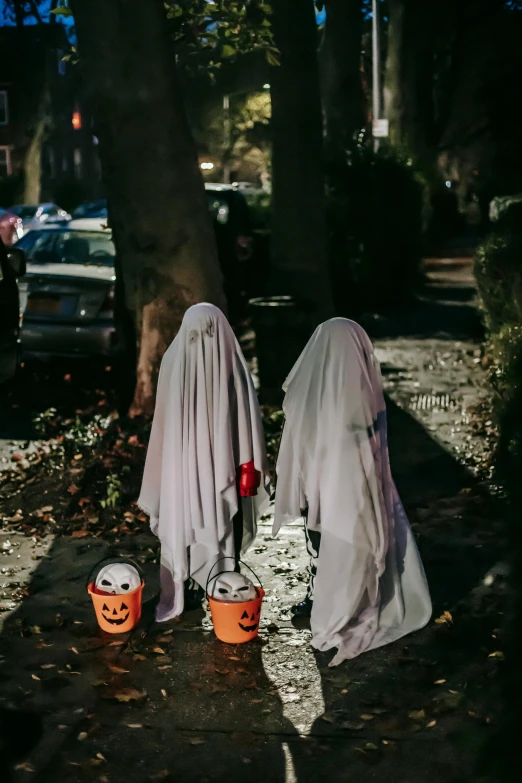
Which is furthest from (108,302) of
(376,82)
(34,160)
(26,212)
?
(34,160)

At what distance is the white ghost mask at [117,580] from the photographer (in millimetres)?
6180

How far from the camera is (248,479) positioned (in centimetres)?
650

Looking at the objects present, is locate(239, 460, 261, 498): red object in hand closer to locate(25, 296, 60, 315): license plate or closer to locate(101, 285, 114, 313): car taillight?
locate(101, 285, 114, 313): car taillight

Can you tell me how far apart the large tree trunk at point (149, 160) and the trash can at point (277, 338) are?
2.46m

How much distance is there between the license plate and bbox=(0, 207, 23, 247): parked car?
20559 mm

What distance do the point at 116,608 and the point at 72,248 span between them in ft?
29.9

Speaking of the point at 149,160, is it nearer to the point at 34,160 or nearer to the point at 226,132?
the point at 34,160

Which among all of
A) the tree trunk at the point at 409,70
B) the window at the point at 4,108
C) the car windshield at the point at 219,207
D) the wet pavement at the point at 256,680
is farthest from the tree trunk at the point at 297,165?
the window at the point at 4,108

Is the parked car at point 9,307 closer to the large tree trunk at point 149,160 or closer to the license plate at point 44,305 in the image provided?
the license plate at point 44,305

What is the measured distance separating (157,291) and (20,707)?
522cm

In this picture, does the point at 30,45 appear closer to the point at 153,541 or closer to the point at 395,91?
the point at 395,91

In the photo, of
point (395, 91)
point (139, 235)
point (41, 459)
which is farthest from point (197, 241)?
point (395, 91)

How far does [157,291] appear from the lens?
9.99 meters

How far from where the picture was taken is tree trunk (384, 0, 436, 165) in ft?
102
